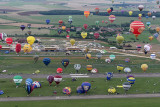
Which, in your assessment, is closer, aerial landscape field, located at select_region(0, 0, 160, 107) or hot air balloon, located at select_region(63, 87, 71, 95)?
aerial landscape field, located at select_region(0, 0, 160, 107)

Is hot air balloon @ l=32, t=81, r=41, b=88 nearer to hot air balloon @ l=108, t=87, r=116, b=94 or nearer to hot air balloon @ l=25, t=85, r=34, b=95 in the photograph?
hot air balloon @ l=25, t=85, r=34, b=95

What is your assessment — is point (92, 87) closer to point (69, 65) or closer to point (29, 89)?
point (29, 89)

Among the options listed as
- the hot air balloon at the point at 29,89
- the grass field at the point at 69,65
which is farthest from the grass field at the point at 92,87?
the grass field at the point at 69,65

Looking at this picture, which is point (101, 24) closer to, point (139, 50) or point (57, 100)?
point (139, 50)

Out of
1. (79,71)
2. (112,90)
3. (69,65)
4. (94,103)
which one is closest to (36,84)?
(94,103)

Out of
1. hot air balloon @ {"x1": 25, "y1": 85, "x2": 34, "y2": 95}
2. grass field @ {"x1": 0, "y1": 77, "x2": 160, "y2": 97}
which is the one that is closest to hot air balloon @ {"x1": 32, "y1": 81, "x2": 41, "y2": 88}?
grass field @ {"x1": 0, "y1": 77, "x2": 160, "y2": 97}

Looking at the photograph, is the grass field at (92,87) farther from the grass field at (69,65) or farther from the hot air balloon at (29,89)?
the grass field at (69,65)
